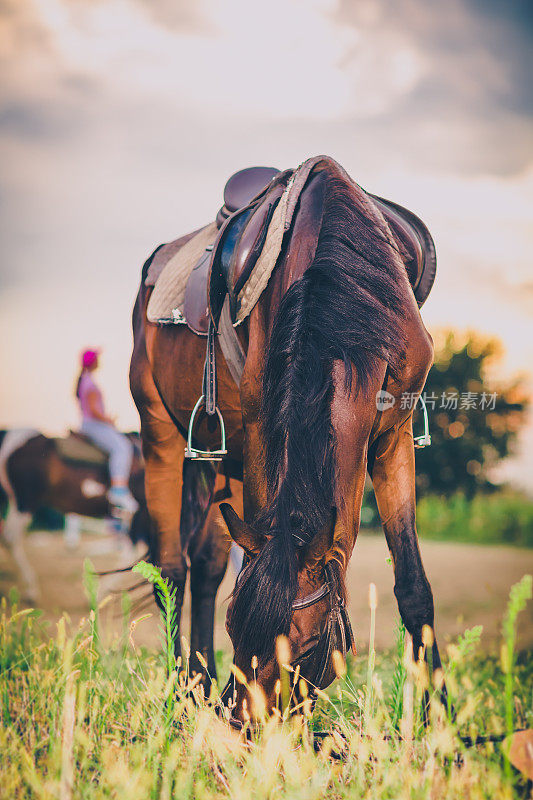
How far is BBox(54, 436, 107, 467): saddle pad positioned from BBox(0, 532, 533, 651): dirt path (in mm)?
1519

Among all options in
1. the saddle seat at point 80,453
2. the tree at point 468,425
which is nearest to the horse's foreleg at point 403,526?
the saddle seat at point 80,453

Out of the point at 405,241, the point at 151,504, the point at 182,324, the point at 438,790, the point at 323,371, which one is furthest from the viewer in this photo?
the point at 151,504

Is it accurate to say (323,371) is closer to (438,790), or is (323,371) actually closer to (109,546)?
(438,790)

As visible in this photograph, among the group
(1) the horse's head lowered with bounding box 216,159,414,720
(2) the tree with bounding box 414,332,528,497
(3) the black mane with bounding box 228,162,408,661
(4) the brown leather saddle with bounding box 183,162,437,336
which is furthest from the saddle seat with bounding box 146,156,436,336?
(2) the tree with bounding box 414,332,528,497

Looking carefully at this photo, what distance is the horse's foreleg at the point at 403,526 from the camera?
9.11 feet

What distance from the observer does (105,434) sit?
841 centimetres

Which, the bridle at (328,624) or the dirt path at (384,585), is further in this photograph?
the dirt path at (384,585)

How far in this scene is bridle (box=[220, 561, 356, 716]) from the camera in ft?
6.69

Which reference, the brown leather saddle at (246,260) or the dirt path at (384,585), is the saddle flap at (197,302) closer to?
the brown leather saddle at (246,260)

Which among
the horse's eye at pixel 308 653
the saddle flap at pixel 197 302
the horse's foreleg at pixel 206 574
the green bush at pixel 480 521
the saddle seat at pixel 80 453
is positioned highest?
the saddle flap at pixel 197 302

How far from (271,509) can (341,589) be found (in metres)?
0.33

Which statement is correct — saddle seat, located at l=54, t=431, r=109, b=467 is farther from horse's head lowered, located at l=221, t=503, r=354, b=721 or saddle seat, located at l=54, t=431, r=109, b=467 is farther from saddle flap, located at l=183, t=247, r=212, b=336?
horse's head lowered, located at l=221, t=503, r=354, b=721

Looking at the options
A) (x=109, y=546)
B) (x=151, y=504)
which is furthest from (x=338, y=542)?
(x=109, y=546)

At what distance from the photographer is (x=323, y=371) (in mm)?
2316
